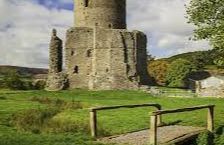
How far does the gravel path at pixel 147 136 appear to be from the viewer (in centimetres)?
1806

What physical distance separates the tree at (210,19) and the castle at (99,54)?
29.6m

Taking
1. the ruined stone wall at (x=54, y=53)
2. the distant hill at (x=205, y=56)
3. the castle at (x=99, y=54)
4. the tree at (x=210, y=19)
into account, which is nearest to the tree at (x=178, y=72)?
the distant hill at (x=205, y=56)

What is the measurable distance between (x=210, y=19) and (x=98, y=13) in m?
35.6

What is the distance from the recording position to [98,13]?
64.6 m

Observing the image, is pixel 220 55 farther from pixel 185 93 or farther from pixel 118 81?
pixel 118 81

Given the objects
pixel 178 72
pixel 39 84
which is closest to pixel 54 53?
pixel 39 84

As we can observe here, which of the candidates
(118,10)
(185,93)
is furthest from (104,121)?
(118,10)

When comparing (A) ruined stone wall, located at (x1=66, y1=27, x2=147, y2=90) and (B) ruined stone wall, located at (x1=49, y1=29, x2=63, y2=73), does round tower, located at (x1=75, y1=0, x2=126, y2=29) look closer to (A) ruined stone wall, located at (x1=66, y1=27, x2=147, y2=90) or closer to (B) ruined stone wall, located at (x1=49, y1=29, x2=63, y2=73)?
(A) ruined stone wall, located at (x1=66, y1=27, x2=147, y2=90)

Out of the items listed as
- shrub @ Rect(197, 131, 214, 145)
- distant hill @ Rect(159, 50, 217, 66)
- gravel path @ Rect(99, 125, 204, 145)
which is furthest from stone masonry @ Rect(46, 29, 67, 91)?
shrub @ Rect(197, 131, 214, 145)

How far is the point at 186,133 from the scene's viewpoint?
19.4 meters

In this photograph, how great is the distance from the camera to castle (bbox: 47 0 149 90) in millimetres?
61531

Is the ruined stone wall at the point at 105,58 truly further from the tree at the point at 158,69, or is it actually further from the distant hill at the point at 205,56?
the tree at the point at 158,69

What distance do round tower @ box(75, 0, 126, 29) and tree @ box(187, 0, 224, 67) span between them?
111 feet

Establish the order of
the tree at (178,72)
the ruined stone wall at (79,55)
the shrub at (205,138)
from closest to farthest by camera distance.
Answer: the shrub at (205,138) < the ruined stone wall at (79,55) < the tree at (178,72)
